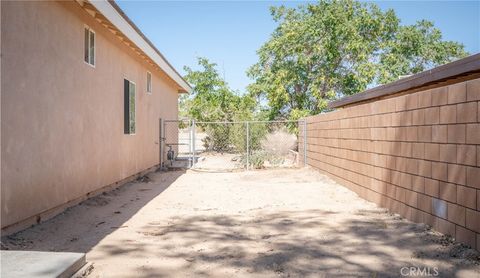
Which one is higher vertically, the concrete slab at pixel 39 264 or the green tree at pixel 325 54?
→ the green tree at pixel 325 54

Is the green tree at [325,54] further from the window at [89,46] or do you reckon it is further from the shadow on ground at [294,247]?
the shadow on ground at [294,247]

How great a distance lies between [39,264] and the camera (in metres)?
3.42

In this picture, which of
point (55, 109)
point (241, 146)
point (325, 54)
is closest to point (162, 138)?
point (241, 146)

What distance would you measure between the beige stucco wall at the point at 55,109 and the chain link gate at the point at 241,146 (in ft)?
18.2

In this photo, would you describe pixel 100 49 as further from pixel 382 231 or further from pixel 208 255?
pixel 382 231

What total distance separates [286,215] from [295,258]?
2319 millimetres

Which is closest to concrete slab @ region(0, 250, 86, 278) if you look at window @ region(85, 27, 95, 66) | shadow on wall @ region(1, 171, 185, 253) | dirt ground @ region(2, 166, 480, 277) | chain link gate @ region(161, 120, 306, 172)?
dirt ground @ region(2, 166, 480, 277)

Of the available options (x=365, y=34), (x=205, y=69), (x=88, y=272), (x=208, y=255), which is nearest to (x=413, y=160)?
(x=208, y=255)

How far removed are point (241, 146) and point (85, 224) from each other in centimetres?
1413

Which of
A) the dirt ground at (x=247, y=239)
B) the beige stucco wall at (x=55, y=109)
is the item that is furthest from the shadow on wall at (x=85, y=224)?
the beige stucco wall at (x=55, y=109)

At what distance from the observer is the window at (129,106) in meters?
10.3

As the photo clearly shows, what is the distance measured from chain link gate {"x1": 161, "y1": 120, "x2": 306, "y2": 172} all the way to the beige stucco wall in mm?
5562

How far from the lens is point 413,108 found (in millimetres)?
5520

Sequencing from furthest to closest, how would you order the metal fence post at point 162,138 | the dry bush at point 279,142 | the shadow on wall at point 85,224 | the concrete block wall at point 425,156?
the dry bush at point 279,142
the metal fence post at point 162,138
the shadow on wall at point 85,224
the concrete block wall at point 425,156
